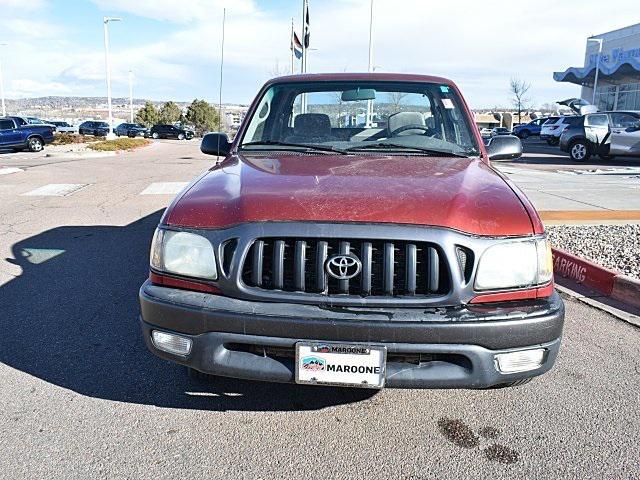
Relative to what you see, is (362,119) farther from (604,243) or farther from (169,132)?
(169,132)

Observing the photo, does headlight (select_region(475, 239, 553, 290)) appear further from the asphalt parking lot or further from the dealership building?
the dealership building

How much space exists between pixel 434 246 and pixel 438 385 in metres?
0.60

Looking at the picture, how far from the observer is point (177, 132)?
49.1 metres

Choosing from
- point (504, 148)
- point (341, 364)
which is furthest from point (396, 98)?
point (341, 364)

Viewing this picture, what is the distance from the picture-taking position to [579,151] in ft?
62.2

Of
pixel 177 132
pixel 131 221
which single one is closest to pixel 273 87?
pixel 131 221

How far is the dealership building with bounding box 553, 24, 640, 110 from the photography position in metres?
43.4

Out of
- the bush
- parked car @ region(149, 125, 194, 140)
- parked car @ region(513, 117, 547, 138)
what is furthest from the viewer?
parked car @ region(149, 125, 194, 140)

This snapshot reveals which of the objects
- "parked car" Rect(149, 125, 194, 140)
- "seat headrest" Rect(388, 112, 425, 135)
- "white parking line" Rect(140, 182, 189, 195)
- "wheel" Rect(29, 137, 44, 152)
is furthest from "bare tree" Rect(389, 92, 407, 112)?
"parked car" Rect(149, 125, 194, 140)

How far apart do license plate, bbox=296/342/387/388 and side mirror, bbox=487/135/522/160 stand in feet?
7.16

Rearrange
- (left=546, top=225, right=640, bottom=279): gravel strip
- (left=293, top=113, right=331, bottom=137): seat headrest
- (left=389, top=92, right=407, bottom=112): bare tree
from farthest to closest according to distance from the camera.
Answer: (left=546, top=225, right=640, bottom=279): gravel strip → (left=389, top=92, right=407, bottom=112): bare tree → (left=293, top=113, right=331, bottom=137): seat headrest

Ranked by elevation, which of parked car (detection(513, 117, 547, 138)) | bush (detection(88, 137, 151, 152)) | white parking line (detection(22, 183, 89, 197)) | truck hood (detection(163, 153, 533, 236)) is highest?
parked car (detection(513, 117, 547, 138))

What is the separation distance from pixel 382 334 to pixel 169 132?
165 ft

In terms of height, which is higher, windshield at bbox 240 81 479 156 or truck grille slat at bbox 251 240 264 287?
windshield at bbox 240 81 479 156
